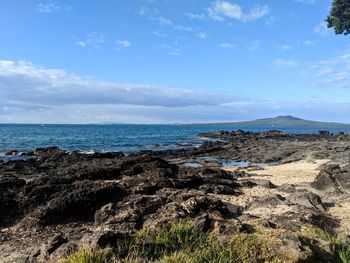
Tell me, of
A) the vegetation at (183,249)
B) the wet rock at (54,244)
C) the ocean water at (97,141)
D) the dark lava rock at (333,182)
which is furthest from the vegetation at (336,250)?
the ocean water at (97,141)

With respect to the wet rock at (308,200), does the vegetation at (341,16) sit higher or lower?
higher

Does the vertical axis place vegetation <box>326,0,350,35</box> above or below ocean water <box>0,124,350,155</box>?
above

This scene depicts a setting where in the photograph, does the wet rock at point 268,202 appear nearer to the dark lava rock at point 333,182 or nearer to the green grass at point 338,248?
the green grass at point 338,248

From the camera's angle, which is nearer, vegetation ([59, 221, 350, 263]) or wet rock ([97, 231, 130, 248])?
vegetation ([59, 221, 350, 263])

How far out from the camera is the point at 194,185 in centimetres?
1471

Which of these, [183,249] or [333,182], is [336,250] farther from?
[333,182]

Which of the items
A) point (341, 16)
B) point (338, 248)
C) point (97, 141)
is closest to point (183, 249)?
point (338, 248)

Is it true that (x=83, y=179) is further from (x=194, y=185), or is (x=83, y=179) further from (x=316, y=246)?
(x=316, y=246)

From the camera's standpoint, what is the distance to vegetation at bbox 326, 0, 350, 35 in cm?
5381

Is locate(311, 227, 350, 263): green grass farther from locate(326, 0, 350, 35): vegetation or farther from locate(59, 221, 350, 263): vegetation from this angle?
locate(326, 0, 350, 35): vegetation

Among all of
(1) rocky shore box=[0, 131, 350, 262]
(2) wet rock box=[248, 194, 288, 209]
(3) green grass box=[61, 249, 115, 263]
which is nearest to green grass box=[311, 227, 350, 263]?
(1) rocky shore box=[0, 131, 350, 262]

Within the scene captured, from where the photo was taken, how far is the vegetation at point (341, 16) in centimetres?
5381

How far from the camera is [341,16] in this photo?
54.7 meters

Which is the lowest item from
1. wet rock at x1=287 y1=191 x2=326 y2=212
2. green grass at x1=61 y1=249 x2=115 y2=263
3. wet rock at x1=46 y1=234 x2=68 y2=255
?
wet rock at x1=287 y1=191 x2=326 y2=212
